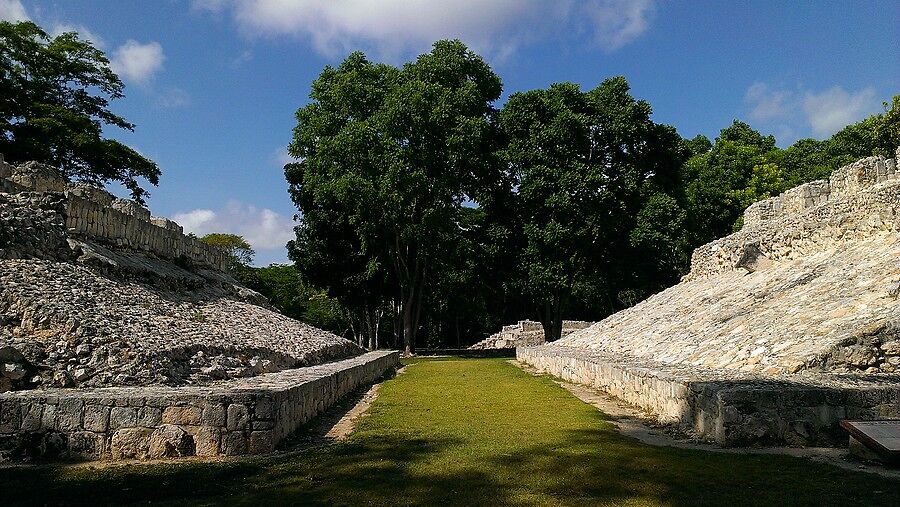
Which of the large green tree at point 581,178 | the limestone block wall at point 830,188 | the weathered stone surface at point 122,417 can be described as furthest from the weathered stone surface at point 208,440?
the large green tree at point 581,178

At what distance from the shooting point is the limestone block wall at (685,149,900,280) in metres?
13.0

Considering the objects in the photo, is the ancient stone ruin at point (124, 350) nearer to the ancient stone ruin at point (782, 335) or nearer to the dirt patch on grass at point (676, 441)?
the dirt patch on grass at point (676, 441)

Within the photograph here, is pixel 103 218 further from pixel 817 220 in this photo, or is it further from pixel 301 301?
pixel 301 301

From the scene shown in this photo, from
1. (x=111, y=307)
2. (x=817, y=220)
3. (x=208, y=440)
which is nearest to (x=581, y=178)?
(x=817, y=220)

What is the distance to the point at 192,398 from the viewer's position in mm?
6352

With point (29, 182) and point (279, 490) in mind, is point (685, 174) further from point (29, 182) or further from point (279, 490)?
point (279, 490)

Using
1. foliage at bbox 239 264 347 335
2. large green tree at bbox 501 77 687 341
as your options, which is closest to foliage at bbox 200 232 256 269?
foliage at bbox 239 264 347 335

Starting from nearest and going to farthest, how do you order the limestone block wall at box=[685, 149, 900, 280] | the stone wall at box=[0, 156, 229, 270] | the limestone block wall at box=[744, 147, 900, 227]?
1. the stone wall at box=[0, 156, 229, 270]
2. the limestone block wall at box=[685, 149, 900, 280]
3. the limestone block wall at box=[744, 147, 900, 227]

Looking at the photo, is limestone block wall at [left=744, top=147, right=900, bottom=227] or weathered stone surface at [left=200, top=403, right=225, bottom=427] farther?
limestone block wall at [left=744, top=147, right=900, bottom=227]

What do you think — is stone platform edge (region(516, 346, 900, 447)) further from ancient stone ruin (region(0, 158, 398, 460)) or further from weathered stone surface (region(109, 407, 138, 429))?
weathered stone surface (region(109, 407, 138, 429))

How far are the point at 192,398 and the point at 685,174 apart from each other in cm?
2997

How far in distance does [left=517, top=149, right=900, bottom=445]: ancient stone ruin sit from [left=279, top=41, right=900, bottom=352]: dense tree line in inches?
249

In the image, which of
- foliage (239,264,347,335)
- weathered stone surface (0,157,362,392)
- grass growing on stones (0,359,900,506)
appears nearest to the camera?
grass growing on stones (0,359,900,506)

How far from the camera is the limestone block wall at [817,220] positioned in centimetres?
1305
